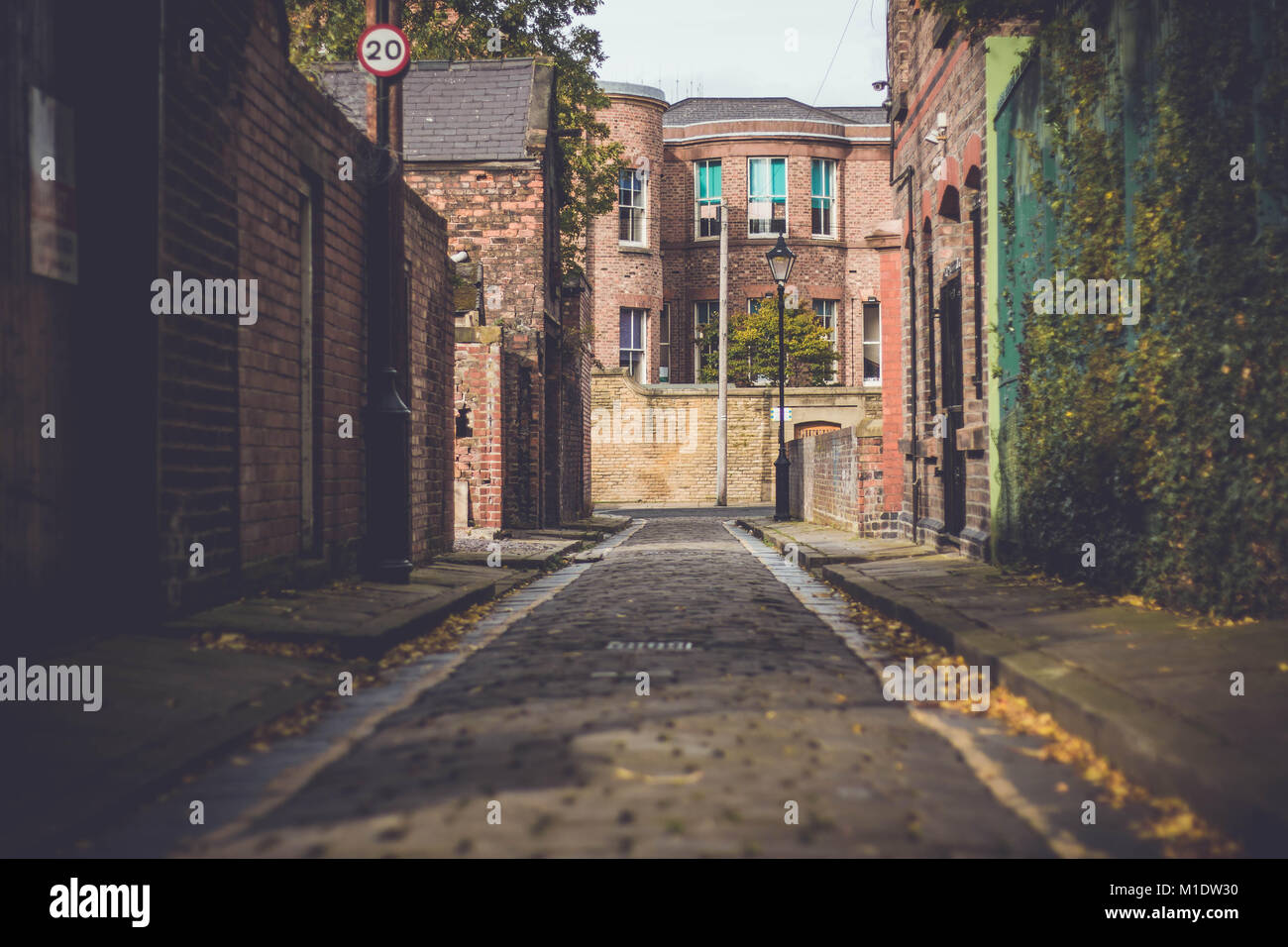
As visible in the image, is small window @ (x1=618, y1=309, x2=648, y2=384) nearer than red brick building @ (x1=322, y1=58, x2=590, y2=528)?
No

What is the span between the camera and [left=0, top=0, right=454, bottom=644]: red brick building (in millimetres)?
6500

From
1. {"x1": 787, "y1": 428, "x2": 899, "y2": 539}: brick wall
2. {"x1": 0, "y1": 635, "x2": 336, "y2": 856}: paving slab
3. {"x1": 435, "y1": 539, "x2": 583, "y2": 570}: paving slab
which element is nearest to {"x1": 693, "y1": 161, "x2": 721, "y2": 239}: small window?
{"x1": 787, "y1": 428, "x2": 899, "y2": 539}: brick wall

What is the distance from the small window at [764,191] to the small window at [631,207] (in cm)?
370

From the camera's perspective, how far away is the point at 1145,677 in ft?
18.6

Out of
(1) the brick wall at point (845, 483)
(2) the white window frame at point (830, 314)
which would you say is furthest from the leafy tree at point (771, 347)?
(1) the brick wall at point (845, 483)

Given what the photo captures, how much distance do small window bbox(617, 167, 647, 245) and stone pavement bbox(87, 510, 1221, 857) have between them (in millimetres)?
35389

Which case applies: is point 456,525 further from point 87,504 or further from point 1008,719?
point 1008,719

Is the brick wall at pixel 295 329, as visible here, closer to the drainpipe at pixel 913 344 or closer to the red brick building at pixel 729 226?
the drainpipe at pixel 913 344

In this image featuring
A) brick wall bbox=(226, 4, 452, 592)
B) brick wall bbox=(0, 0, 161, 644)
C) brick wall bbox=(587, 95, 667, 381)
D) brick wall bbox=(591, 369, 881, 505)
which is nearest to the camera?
brick wall bbox=(0, 0, 161, 644)

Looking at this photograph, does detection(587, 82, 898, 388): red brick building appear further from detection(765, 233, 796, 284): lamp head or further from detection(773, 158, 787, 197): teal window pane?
detection(765, 233, 796, 284): lamp head

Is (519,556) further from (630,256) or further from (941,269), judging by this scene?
(630,256)

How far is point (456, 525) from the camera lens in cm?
1783

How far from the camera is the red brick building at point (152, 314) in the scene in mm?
6500
